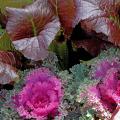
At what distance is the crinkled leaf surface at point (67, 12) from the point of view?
4.84ft

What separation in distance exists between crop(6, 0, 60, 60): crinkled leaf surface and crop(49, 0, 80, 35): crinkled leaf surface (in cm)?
4

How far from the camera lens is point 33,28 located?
149cm

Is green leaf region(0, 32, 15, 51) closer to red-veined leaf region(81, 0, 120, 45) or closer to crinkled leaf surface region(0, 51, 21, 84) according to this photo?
crinkled leaf surface region(0, 51, 21, 84)

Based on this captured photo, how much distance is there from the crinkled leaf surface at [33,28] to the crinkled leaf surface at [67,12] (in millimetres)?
36

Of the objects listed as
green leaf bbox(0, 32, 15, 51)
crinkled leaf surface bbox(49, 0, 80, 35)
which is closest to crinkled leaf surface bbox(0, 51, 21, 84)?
green leaf bbox(0, 32, 15, 51)

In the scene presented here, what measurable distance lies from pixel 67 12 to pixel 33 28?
0.46 feet

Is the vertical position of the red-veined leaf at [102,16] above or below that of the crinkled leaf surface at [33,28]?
above

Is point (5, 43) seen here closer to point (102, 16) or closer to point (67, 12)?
point (67, 12)

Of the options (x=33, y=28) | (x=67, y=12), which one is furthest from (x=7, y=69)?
(x=67, y=12)

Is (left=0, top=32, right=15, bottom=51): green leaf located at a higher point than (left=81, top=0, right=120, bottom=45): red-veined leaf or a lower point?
lower

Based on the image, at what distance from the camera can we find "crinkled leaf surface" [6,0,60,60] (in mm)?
1391

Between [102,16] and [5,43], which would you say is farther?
[5,43]

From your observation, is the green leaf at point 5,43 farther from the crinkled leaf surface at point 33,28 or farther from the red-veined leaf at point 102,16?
the red-veined leaf at point 102,16

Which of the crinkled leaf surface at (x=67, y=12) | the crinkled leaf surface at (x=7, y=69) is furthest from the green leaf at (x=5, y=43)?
the crinkled leaf surface at (x=67, y=12)
